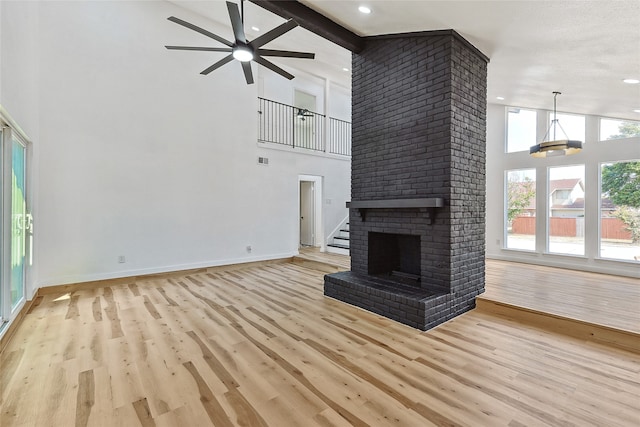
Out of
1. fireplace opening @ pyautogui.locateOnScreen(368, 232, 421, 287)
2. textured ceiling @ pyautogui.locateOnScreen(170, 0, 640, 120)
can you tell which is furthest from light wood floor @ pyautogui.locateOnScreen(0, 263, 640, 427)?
textured ceiling @ pyautogui.locateOnScreen(170, 0, 640, 120)

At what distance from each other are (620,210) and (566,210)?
29.9 inches

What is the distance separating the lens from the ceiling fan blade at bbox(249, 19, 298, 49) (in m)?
3.00

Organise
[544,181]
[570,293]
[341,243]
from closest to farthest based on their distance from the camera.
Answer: [570,293] → [544,181] → [341,243]

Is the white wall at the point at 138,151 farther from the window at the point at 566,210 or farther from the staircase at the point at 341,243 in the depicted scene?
the window at the point at 566,210

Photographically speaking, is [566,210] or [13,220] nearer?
[13,220]

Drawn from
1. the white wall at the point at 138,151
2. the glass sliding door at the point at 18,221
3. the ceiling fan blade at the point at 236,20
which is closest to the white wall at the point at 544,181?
the white wall at the point at 138,151

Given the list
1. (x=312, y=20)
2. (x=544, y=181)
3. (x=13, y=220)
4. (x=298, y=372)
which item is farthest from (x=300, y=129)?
(x=298, y=372)

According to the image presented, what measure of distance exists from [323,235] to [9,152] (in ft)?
19.4

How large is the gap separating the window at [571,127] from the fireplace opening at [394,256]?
428 centimetres

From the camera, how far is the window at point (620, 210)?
521cm

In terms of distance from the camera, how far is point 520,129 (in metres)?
6.55

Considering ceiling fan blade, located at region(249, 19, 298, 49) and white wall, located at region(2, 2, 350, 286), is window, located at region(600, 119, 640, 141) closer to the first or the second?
ceiling fan blade, located at region(249, 19, 298, 49)

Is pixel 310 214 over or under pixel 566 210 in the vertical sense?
under

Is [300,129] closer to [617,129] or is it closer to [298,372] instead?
[617,129]
